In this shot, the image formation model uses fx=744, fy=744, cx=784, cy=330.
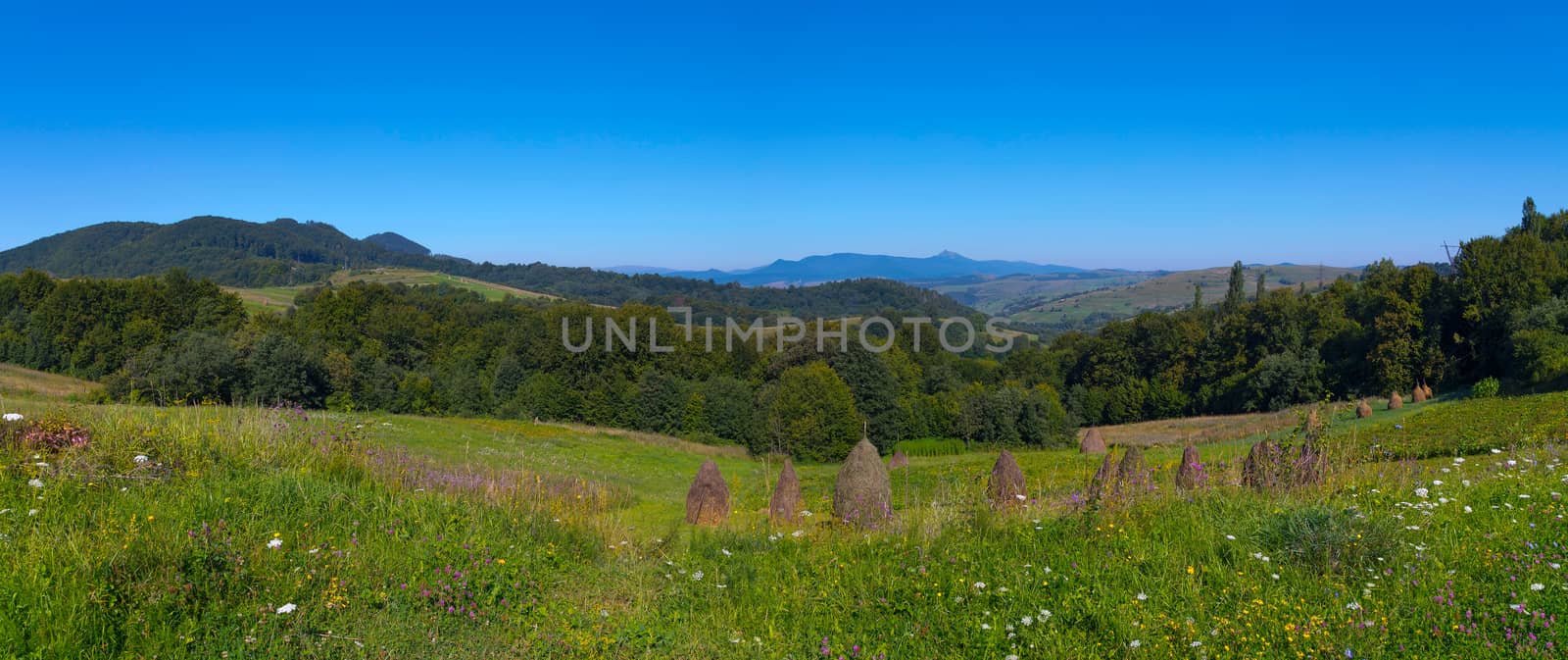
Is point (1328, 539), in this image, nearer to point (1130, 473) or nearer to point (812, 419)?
point (1130, 473)

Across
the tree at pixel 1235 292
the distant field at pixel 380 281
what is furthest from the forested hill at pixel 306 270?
the tree at pixel 1235 292

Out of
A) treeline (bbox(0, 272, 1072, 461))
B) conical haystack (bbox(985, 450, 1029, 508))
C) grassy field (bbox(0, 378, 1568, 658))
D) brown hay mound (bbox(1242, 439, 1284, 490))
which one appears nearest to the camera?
grassy field (bbox(0, 378, 1568, 658))

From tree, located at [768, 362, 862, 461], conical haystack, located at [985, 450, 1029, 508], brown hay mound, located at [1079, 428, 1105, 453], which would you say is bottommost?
tree, located at [768, 362, 862, 461]

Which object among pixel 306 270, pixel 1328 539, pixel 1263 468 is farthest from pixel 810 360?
pixel 306 270

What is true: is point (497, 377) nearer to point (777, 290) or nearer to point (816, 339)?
point (816, 339)

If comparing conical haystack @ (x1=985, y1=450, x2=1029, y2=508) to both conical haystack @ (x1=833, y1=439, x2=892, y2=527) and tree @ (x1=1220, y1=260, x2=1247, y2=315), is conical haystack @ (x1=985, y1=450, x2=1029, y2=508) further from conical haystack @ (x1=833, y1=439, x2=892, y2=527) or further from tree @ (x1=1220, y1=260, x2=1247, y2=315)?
tree @ (x1=1220, y1=260, x2=1247, y2=315)

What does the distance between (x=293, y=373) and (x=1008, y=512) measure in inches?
1850

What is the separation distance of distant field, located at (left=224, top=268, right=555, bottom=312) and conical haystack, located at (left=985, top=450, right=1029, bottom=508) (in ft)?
288

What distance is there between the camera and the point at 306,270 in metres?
134

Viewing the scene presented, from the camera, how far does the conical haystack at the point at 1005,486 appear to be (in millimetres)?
7446

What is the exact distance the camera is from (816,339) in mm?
55750

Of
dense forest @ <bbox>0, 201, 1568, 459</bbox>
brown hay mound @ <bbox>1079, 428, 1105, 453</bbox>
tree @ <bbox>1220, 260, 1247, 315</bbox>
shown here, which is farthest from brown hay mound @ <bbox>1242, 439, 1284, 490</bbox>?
tree @ <bbox>1220, 260, 1247, 315</bbox>

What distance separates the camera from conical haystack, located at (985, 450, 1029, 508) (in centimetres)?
745

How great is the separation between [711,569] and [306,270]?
15446cm
